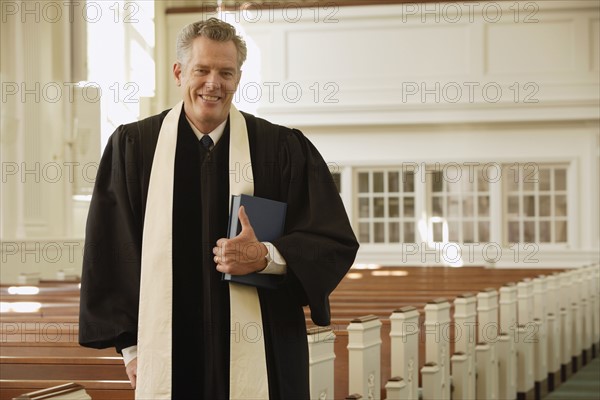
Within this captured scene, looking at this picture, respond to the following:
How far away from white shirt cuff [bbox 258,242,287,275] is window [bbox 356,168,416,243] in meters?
12.9

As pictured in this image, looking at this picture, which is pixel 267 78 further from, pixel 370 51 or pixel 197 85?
pixel 197 85

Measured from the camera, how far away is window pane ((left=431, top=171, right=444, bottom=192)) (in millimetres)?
15469

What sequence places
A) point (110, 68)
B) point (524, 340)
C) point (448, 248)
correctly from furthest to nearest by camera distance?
point (448, 248), point (110, 68), point (524, 340)

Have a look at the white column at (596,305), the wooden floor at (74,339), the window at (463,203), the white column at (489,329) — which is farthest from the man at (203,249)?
the window at (463,203)

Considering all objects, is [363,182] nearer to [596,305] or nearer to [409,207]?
[409,207]

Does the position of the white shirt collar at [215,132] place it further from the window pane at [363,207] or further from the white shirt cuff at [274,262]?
the window pane at [363,207]

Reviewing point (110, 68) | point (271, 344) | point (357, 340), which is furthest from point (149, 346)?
point (110, 68)

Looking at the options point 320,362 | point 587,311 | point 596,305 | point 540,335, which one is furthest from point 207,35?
point 596,305

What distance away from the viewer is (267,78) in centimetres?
1545

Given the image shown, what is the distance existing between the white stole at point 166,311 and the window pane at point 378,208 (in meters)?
12.9

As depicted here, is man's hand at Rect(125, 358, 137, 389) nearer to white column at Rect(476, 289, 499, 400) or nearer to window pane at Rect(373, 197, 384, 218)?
white column at Rect(476, 289, 499, 400)

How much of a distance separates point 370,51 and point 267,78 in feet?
5.34

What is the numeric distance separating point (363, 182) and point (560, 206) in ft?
9.89

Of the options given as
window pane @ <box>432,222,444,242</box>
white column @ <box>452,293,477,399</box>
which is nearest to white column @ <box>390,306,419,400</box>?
white column @ <box>452,293,477,399</box>
